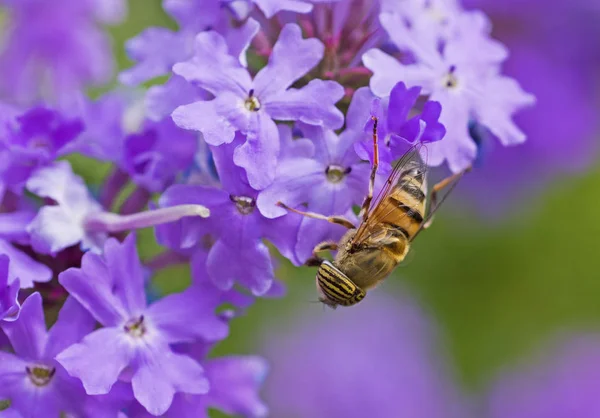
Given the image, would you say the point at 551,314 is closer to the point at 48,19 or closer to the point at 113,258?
the point at 48,19

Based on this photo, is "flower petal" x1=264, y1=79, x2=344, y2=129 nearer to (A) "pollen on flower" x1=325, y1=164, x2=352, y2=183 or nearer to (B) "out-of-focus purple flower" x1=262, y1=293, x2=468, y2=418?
(A) "pollen on flower" x1=325, y1=164, x2=352, y2=183

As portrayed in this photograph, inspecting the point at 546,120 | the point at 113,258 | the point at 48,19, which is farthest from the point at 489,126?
the point at 546,120

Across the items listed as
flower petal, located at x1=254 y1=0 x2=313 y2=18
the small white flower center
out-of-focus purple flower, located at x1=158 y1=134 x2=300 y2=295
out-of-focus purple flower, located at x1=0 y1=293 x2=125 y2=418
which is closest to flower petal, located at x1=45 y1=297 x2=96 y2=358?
out-of-focus purple flower, located at x1=0 y1=293 x2=125 y2=418

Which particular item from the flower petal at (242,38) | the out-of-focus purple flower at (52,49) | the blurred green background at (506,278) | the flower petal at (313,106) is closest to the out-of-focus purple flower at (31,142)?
the flower petal at (242,38)

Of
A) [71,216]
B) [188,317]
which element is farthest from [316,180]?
[71,216]

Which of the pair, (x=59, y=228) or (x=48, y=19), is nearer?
(x=59, y=228)

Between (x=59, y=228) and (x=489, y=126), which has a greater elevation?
(x=489, y=126)

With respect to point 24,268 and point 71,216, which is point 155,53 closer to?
point 71,216
